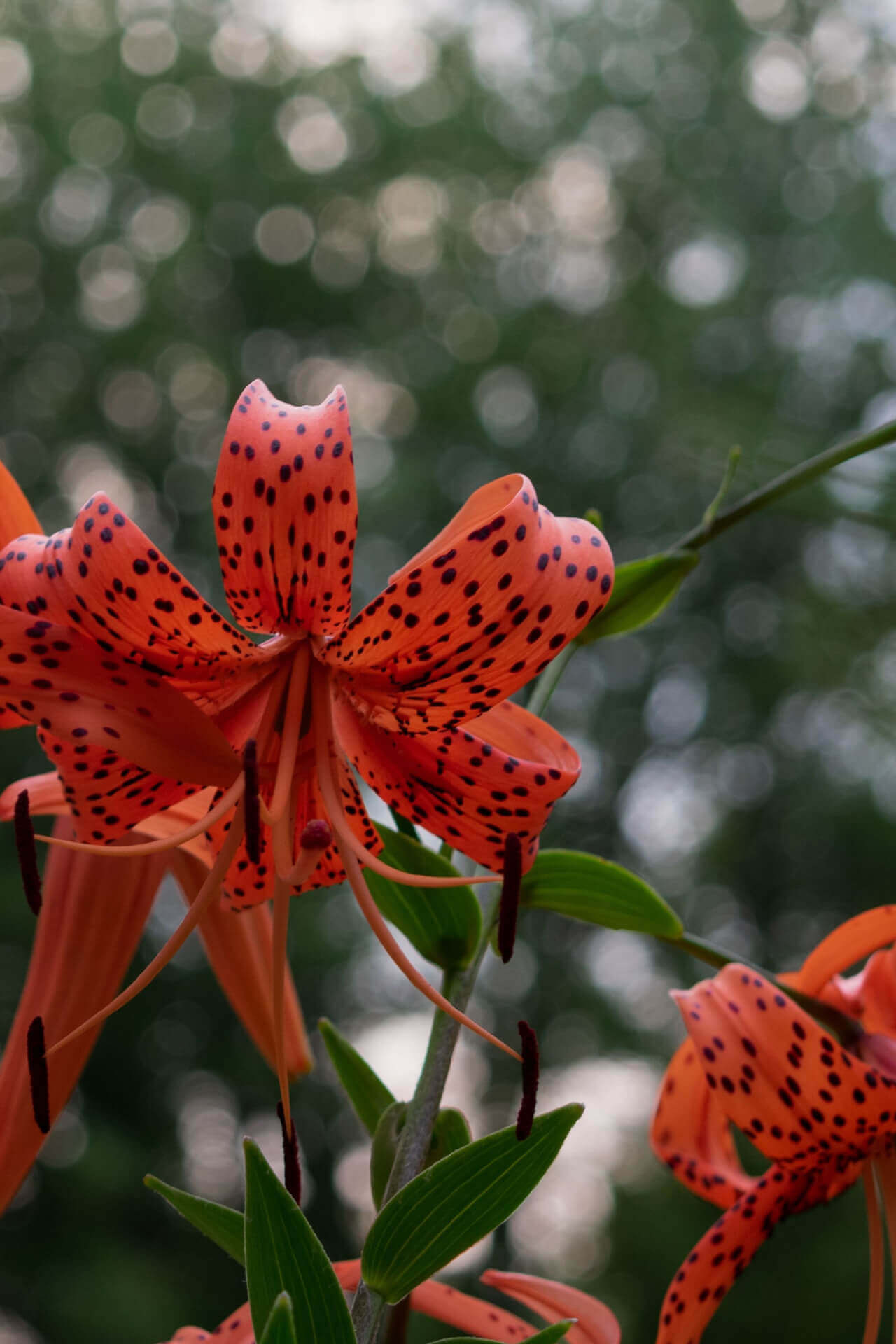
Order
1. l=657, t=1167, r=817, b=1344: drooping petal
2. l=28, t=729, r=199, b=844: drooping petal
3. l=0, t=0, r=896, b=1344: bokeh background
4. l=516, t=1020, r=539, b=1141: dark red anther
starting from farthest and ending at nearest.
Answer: l=0, t=0, r=896, b=1344: bokeh background
l=657, t=1167, r=817, b=1344: drooping petal
l=28, t=729, r=199, b=844: drooping petal
l=516, t=1020, r=539, b=1141: dark red anther

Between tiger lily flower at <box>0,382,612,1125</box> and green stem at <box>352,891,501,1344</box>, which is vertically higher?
tiger lily flower at <box>0,382,612,1125</box>

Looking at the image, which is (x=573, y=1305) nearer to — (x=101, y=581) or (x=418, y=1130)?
(x=418, y=1130)

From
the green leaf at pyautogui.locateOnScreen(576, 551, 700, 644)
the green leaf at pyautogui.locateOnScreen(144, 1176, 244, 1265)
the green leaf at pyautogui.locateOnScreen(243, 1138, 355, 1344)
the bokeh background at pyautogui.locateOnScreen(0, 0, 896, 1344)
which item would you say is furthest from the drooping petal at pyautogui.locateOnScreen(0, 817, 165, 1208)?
the bokeh background at pyautogui.locateOnScreen(0, 0, 896, 1344)

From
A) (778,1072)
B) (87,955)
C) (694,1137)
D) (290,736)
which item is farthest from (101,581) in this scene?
(694,1137)

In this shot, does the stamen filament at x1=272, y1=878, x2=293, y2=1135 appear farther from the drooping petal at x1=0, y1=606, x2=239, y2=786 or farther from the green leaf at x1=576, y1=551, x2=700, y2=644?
the green leaf at x1=576, y1=551, x2=700, y2=644

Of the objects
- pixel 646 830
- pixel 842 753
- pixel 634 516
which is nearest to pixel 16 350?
pixel 634 516

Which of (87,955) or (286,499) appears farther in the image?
(87,955)

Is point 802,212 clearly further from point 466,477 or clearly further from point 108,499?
point 108,499
